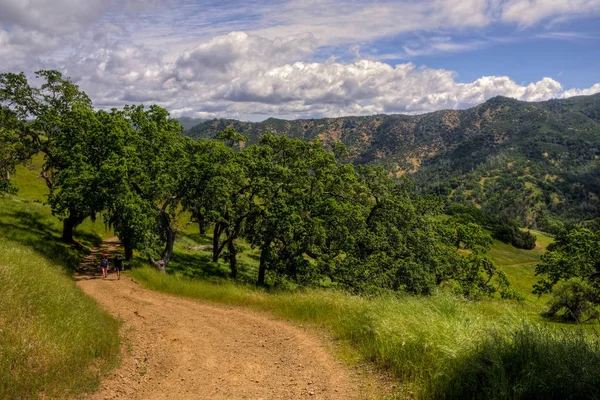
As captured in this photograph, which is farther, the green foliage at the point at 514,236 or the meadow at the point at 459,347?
the green foliage at the point at 514,236

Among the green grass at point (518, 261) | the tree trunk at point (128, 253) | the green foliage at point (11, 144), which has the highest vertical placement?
the green foliage at point (11, 144)

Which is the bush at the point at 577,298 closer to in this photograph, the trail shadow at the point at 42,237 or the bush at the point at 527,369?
the bush at the point at 527,369

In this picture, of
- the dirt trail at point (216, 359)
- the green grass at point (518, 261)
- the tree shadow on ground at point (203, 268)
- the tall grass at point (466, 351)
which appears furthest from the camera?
the green grass at point (518, 261)

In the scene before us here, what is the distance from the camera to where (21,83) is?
96.1ft

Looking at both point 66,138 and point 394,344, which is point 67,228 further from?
point 394,344

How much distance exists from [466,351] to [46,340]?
11.3 metres

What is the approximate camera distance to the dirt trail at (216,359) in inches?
401

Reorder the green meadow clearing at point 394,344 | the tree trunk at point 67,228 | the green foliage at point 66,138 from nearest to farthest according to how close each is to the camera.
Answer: the green meadow clearing at point 394,344 → the green foliage at point 66,138 → the tree trunk at point 67,228

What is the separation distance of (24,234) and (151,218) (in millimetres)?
12016

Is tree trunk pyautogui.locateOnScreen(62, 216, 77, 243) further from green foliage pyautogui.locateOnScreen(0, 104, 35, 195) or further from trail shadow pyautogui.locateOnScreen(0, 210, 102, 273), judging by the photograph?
green foliage pyautogui.locateOnScreen(0, 104, 35, 195)

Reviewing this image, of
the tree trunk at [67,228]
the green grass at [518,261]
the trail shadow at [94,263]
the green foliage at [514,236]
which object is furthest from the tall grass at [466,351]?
the green foliage at [514,236]

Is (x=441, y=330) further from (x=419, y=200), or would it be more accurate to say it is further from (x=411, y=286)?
(x=419, y=200)

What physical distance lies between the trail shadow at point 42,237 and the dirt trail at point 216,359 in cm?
969

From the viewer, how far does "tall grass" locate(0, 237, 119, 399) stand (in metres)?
8.52
